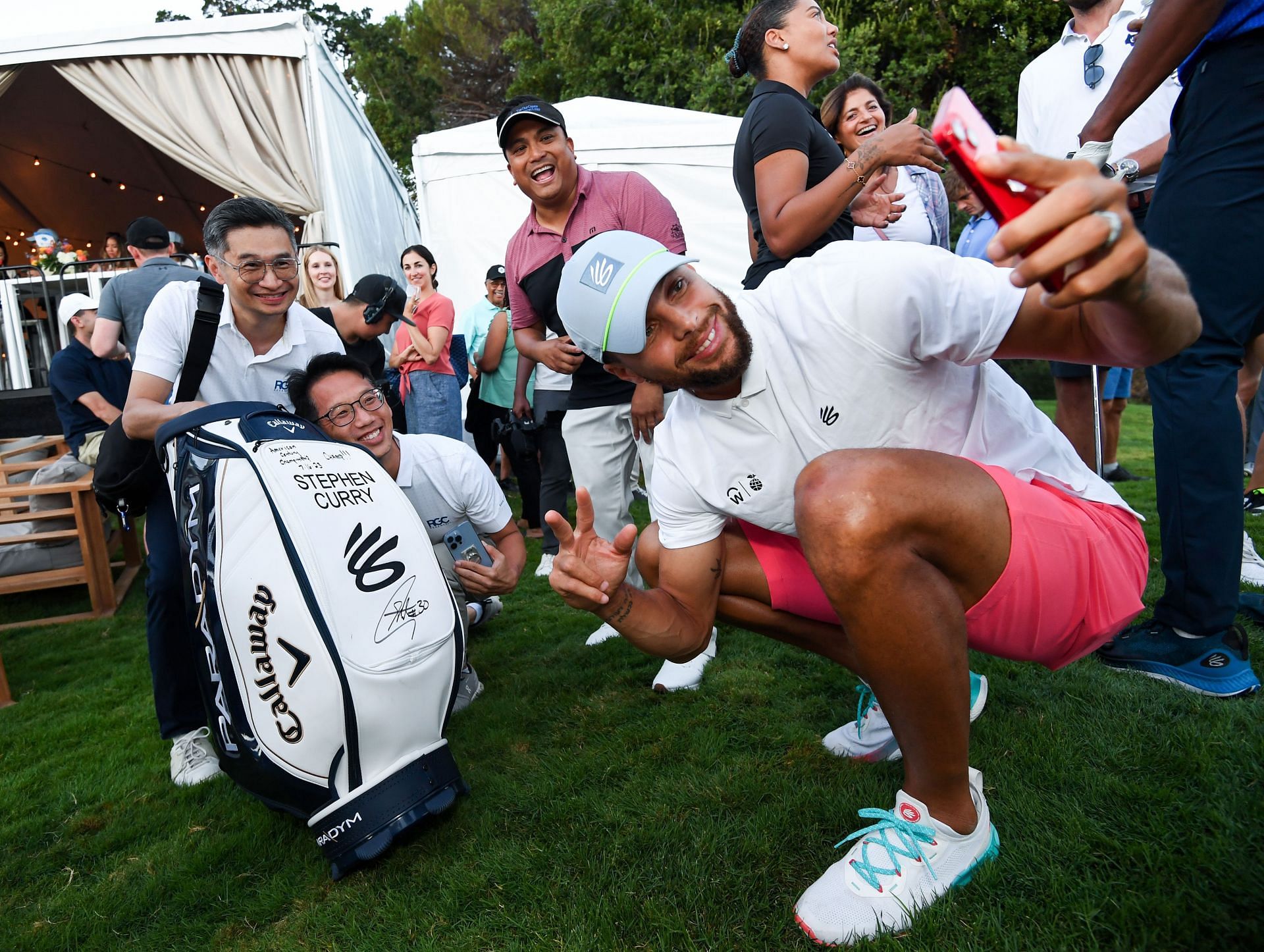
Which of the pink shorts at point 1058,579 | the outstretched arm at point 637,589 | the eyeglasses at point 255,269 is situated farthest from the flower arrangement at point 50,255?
the pink shorts at point 1058,579

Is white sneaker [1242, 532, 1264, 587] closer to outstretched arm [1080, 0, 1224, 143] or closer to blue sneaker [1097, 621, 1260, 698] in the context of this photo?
blue sneaker [1097, 621, 1260, 698]

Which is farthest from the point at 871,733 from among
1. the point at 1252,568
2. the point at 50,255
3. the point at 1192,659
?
Answer: the point at 50,255

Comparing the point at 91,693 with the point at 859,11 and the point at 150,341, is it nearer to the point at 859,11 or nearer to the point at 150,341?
the point at 150,341

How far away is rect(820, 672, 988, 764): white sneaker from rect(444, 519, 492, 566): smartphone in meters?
1.27

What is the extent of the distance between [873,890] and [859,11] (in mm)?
14417

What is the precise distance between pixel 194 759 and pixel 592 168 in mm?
7855

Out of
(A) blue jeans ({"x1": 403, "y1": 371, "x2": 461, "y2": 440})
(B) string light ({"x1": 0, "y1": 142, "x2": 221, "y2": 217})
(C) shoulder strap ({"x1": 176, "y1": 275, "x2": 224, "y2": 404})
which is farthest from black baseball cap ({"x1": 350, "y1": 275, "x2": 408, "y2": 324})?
(B) string light ({"x1": 0, "y1": 142, "x2": 221, "y2": 217})

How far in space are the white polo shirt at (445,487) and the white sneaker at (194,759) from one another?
997mm

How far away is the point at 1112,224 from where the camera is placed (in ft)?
3.21

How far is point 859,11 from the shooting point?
12.7m

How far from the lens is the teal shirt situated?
6.11 metres

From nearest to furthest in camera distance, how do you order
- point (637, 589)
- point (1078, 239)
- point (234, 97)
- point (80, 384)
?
point (1078, 239) < point (637, 589) < point (80, 384) < point (234, 97)

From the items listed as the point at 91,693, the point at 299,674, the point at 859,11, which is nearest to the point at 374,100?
the point at 859,11

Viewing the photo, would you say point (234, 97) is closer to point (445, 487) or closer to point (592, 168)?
point (592, 168)
